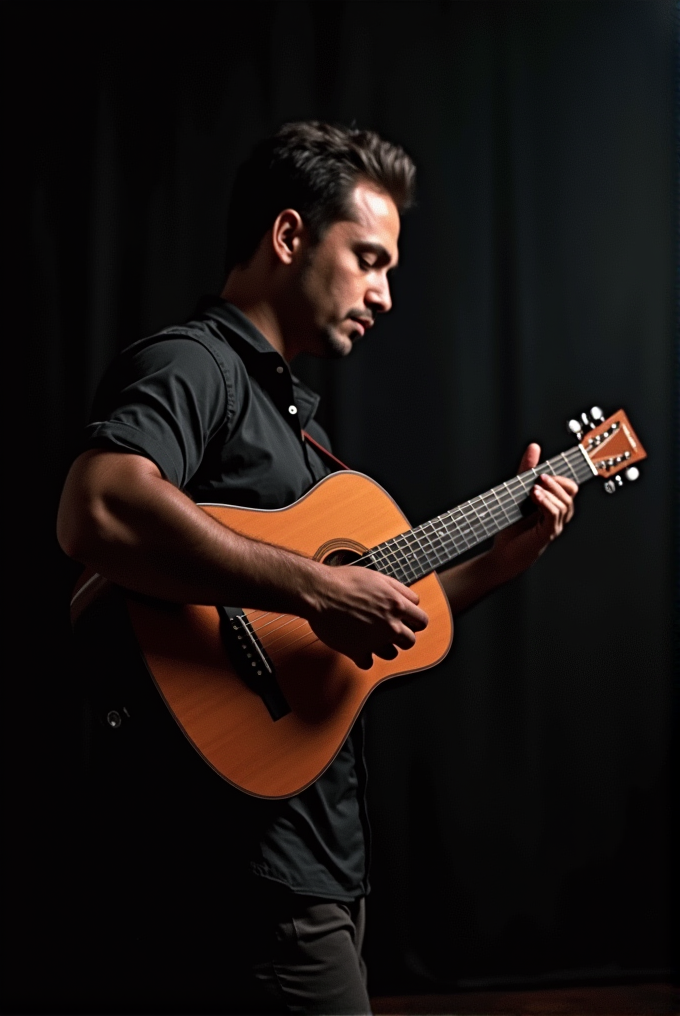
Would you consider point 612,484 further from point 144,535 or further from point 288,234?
point 144,535

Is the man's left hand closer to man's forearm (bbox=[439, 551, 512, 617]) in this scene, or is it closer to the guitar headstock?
man's forearm (bbox=[439, 551, 512, 617])

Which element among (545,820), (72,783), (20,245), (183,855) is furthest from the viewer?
(545,820)

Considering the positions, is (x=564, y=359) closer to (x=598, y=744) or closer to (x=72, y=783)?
(x=598, y=744)

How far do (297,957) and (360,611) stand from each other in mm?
466

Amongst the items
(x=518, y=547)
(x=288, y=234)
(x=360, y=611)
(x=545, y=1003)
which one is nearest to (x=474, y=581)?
(x=518, y=547)

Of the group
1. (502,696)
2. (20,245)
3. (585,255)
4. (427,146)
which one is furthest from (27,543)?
(585,255)

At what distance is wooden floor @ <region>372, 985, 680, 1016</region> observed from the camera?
204cm

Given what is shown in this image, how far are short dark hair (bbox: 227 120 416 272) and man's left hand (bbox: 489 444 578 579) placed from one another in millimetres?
558

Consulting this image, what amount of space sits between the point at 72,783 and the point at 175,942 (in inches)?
33.2

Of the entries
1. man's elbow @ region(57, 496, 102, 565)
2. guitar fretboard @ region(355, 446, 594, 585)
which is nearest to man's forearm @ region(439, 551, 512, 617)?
guitar fretboard @ region(355, 446, 594, 585)

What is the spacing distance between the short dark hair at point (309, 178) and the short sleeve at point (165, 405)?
401 mm

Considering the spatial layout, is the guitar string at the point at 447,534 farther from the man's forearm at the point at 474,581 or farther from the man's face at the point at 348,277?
the man's face at the point at 348,277

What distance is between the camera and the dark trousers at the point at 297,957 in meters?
1.13

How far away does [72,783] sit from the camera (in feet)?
6.23
